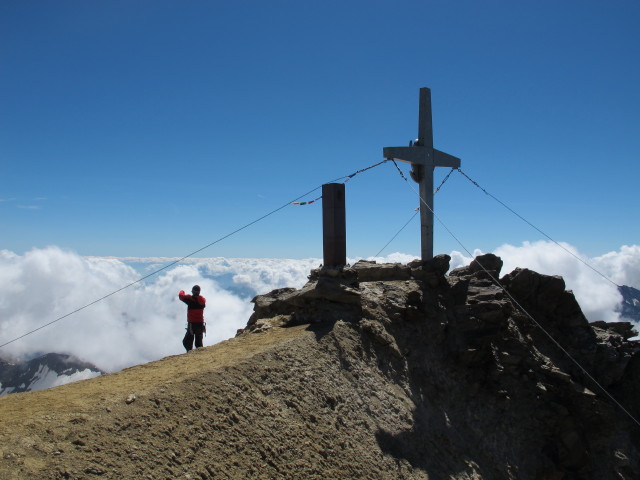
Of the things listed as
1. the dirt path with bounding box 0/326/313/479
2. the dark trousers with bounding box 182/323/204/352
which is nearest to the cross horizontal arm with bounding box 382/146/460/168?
the dirt path with bounding box 0/326/313/479

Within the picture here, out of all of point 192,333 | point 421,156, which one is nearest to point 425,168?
point 421,156

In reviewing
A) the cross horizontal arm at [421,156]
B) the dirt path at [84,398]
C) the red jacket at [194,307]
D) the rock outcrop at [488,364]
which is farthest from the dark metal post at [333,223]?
the red jacket at [194,307]

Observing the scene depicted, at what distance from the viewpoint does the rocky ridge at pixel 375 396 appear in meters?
7.19

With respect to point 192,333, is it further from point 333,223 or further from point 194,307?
point 333,223

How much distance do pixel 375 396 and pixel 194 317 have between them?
5.68 meters

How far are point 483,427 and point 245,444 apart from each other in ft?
25.4

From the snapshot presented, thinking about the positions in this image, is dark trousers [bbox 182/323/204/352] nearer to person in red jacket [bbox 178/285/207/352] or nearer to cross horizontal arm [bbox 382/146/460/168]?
person in red jacket [bbox 178/285/207/352]

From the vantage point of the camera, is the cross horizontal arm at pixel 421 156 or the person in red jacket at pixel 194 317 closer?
the person in red jacket at pixel 194 317

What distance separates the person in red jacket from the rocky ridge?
55.5 inches

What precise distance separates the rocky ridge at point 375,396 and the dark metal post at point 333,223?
24.9 inches

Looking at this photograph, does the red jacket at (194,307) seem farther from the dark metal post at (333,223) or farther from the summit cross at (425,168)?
the summit cross at (425,168)

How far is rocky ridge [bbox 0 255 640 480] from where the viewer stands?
719 centimetres

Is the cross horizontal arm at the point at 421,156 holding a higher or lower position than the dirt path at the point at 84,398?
higher

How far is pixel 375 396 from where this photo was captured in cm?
1120
